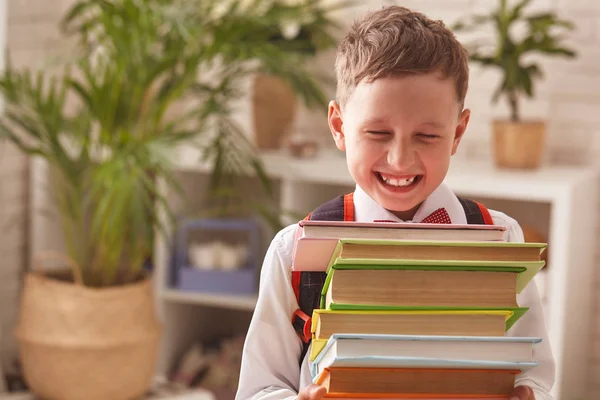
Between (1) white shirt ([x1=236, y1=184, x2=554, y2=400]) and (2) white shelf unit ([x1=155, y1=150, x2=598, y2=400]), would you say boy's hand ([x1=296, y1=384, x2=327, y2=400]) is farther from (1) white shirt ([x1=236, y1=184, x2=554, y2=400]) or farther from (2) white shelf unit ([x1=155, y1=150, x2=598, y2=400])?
(2) white shelf unit ([x1=155, y1=150, x2=598, y2=400])

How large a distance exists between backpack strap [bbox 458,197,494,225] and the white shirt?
0.03 meters

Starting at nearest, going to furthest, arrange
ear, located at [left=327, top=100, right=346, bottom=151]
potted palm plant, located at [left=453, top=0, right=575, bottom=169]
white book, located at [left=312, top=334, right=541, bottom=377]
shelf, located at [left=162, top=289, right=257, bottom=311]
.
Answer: white book, located at [left=312, top=334, right=541, bottom=377]
ear, located at [left=327, top=100, right=346, bottom=151]
potted palm plant, located at [left=453, top=0, right=575, bottom=169]
shelf, located at [left=162, top=289, right=257, bottom=311]

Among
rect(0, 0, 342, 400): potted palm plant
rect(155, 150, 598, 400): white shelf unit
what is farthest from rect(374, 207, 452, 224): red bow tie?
rect(155, 150, 598, 400): white shelf unit

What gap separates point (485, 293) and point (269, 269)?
0.86ft

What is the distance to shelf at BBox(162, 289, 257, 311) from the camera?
3.20 m

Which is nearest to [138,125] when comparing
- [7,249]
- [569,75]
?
[7,249]

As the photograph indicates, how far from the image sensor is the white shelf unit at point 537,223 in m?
2.70

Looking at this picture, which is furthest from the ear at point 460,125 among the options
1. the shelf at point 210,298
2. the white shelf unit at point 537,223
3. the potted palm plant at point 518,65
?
the shelf at point 210,298

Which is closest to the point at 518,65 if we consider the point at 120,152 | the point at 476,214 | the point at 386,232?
the point at 120,152

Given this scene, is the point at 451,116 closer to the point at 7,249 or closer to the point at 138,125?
the point at 138,125

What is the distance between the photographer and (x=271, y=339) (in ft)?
3.31

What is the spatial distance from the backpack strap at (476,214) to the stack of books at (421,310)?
0.19 meters

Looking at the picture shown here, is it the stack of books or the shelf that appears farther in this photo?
the shelf

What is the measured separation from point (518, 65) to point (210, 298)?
4.27 feet
